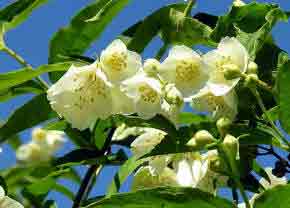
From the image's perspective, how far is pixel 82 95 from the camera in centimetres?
237

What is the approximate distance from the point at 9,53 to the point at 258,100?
1.02 meters

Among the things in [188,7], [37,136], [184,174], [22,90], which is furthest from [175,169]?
[37,136]

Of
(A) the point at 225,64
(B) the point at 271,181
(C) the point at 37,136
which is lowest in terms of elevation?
(C) the point at 37,136

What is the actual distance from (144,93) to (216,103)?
0.21 m

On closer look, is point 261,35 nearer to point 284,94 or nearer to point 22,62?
point 284,94

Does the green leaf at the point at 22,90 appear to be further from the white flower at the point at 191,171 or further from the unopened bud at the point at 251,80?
the unopened bud at the point at 251,80

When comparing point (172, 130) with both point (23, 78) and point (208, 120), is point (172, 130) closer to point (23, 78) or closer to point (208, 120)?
point (208, 120)

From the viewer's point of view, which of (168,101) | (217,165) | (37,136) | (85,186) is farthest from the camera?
(37,136)

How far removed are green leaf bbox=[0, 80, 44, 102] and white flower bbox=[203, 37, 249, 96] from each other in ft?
2.33

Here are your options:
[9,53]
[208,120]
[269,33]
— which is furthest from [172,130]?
[9,53]

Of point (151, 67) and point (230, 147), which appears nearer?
point (230, 147)

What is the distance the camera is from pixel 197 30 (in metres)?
2.29

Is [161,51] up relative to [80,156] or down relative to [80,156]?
up

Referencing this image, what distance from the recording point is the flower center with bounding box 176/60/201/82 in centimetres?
209
